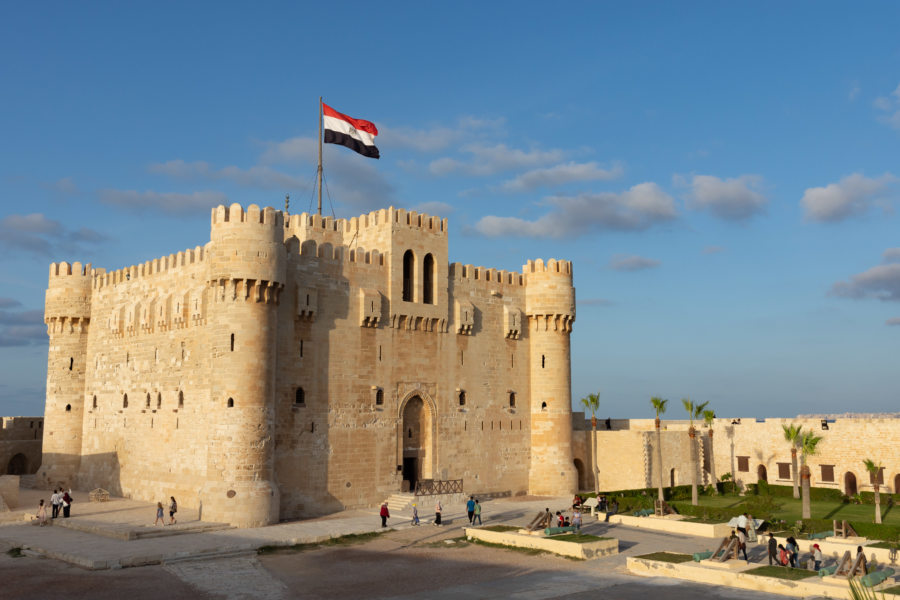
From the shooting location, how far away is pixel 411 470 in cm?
3747

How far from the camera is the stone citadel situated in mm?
30781

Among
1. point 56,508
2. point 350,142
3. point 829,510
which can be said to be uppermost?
point 350,142

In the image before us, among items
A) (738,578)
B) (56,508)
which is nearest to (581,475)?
(738,578)

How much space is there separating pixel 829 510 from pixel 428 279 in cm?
2196

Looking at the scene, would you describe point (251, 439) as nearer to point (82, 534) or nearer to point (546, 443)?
point (82, 534)

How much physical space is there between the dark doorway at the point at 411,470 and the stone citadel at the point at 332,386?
7cm

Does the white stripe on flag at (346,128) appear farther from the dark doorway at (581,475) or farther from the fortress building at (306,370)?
the dark doorway at (581,475)

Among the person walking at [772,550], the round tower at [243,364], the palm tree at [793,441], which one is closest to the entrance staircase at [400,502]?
the round tower at [243,364]

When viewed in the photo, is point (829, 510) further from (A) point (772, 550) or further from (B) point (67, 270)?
(B) point (67, 270)

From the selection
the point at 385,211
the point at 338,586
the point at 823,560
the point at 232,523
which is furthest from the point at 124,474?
the point at 823,560

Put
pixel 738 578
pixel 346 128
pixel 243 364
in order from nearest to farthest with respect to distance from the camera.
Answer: pixel 738 578
pixel 243 364
pixel 346 128

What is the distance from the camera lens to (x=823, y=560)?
25906mm

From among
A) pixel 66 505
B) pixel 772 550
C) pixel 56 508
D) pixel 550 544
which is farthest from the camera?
pixel 66 505

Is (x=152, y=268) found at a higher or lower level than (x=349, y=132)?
lower
